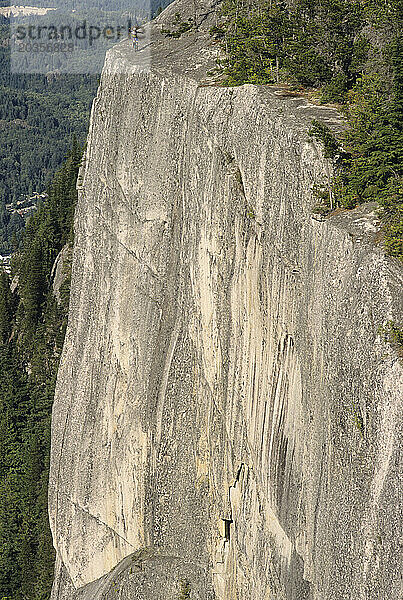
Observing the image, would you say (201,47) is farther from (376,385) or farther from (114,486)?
Result: (376,385)

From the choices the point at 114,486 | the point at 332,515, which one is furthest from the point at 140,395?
the point at 332,515

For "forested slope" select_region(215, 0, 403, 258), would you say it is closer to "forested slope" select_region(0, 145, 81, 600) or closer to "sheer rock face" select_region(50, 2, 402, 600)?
"sheer rock face" select_region(50, 2, 402, 600)

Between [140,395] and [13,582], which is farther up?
[140,395]

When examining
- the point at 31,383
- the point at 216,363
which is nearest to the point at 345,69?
the point at 216,363

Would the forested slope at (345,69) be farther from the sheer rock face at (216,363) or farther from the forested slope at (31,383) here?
the forested slope at (31,383)

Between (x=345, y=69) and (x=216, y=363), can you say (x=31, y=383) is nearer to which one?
(x=216, y=363)

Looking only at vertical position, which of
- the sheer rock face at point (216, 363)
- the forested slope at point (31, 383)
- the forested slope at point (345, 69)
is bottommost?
the forested slope at point (31, 383)

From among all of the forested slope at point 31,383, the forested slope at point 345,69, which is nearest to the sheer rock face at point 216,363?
the forested slope at point 345,69

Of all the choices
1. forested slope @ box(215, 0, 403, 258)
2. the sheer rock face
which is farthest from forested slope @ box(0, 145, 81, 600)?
forested slope @ box(215, 0, 403, 258)
